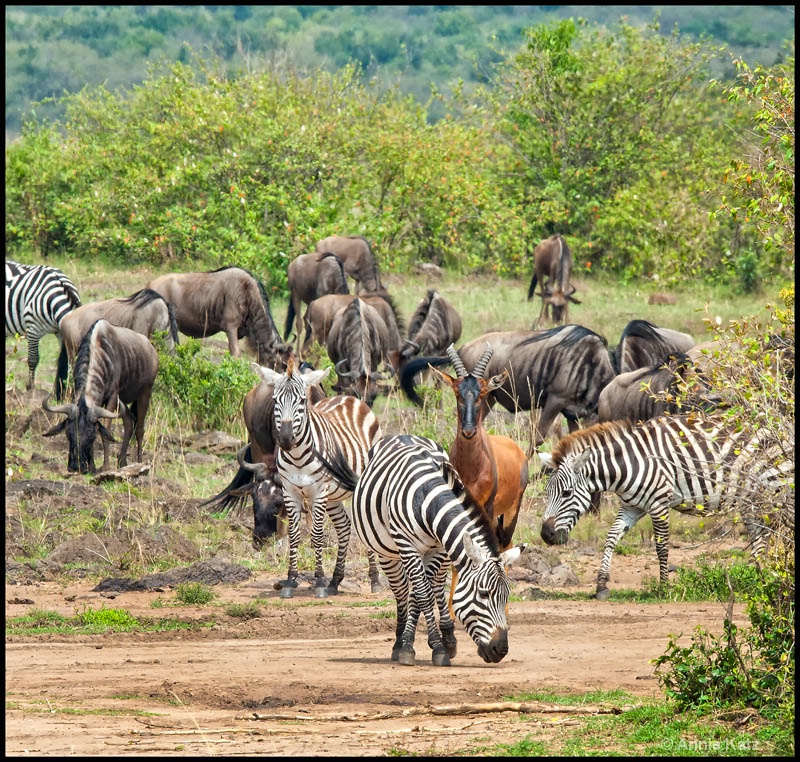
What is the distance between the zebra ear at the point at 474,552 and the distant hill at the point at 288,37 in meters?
72.2

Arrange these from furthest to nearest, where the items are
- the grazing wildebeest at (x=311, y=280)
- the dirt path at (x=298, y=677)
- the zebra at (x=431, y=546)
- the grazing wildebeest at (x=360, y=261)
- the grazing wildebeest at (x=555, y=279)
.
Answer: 1. the grazing wildebeest at (x=555, y=279)
2. the grazing wildebeest at (x=360, y=261)
3. the grazing wildebeest at (x=311, y=280)
4. the zebra at (x=431, y=546)
5. the dirt path at (x=298, y=677)

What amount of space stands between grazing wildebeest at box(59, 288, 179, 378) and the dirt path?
6.30 meters

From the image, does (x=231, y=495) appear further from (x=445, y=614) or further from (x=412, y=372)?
(x=445, y=614)

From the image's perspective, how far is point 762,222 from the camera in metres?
7.21

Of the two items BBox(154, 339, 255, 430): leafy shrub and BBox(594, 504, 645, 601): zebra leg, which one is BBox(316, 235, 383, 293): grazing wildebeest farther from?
BBox(594, 504, 645, 601): zebra leg

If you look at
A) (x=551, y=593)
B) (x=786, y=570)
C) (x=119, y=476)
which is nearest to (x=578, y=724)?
(x=786, y=570)

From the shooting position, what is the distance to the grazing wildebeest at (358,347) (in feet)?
54.9

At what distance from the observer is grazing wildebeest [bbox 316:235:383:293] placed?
22.8 metres

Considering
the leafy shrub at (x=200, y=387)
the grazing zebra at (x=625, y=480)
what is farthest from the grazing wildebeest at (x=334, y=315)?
the grazing zebra at (x=625, y=480)

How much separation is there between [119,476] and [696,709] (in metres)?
8.71

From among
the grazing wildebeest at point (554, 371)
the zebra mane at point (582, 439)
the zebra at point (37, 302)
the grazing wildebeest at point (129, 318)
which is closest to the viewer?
the zebra mane at point (582, 439)

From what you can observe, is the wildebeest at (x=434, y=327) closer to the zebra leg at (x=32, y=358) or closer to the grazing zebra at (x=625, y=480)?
the zebra leg at (x=32, y=358)

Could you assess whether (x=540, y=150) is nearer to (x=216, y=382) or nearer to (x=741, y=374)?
(x=216, y=382)

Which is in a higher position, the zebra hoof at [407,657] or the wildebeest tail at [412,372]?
the wildebeest tail at [412,372]
